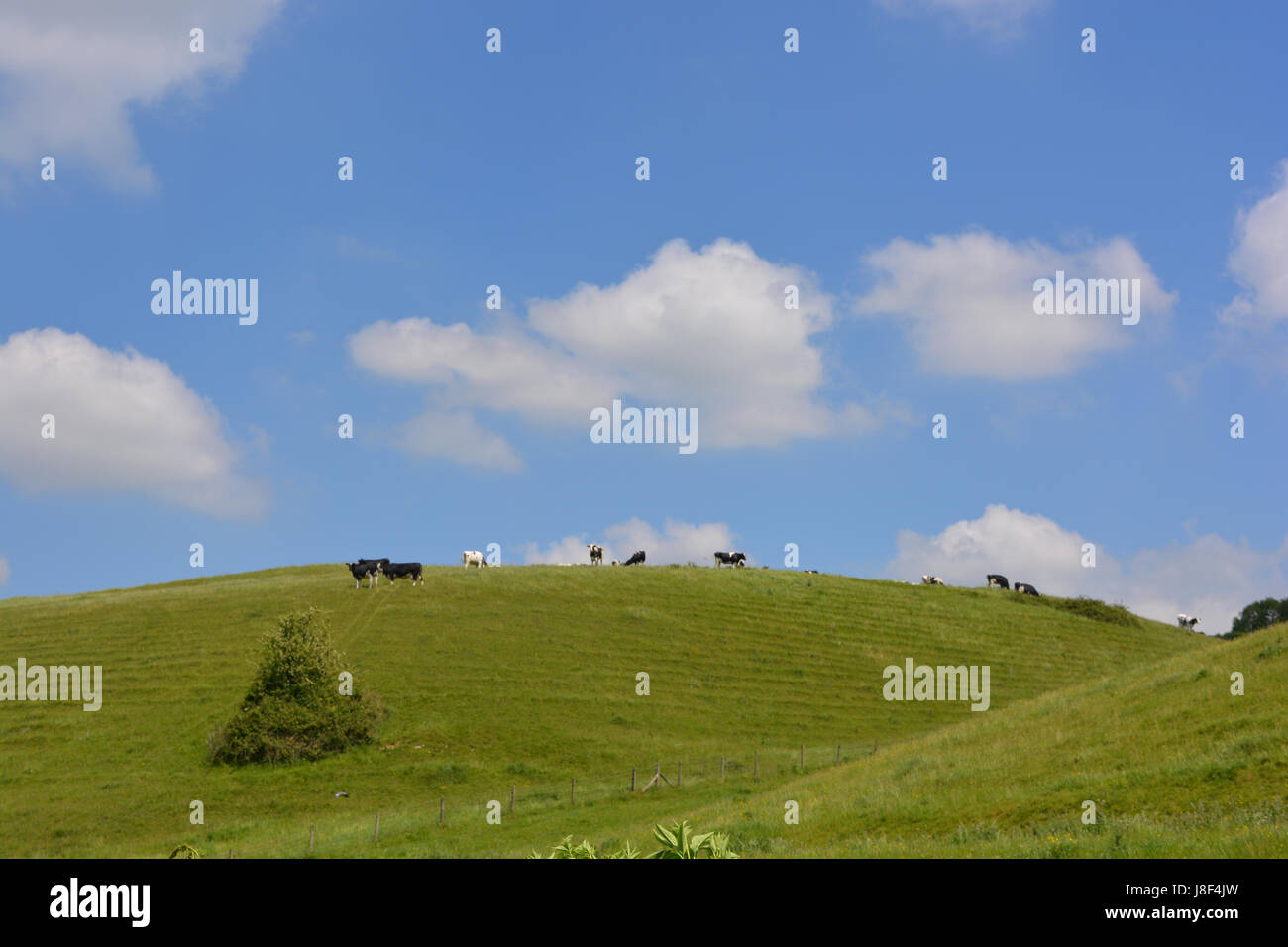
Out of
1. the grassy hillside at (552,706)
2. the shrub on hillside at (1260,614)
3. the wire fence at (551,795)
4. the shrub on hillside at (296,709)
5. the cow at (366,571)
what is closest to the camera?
the grassy hillside at (552,706)

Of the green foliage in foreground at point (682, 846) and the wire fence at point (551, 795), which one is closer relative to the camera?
the green foliage in foreground at point (682, 846)

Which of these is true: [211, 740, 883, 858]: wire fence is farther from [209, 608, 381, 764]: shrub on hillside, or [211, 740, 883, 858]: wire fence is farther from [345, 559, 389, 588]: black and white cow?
[345, 559, 389, 588]: black and white cow

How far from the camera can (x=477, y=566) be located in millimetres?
91750

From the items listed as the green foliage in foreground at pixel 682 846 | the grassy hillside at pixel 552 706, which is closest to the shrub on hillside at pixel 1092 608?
the grassy hillside at pixel 552 706

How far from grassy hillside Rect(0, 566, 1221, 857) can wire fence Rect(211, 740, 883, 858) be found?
0.24 metres

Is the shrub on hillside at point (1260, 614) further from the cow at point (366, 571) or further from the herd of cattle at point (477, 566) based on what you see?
the cow at point (366, 571)

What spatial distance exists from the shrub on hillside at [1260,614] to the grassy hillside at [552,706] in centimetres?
4924

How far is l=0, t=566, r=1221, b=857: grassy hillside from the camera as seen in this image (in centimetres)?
3588

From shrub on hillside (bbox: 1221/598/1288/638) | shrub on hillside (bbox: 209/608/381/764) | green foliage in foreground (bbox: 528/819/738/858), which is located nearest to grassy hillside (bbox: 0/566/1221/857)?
shrub on hillside (bbox: 209/608/381/764)

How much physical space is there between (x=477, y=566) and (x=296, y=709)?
3913 cm

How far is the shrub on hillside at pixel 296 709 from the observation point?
51.3m

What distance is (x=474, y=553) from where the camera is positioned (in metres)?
94.2
